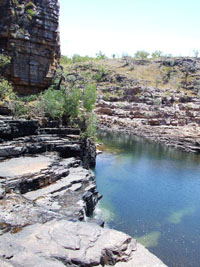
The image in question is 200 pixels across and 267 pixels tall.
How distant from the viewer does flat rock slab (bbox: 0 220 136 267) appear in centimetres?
914

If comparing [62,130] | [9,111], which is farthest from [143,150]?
[9,111]

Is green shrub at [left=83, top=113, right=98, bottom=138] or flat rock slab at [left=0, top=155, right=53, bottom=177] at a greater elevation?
green shrub at [left=83, top=113, right=98, bottom=138]

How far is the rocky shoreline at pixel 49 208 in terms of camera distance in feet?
32.4

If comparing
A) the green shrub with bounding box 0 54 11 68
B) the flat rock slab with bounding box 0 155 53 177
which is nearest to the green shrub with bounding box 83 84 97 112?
the green shrub with bounding box 0 54 11 68

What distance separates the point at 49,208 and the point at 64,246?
5.31 metres

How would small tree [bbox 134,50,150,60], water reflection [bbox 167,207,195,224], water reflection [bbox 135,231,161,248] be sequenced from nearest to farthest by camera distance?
1. water reflection [bbox 135,231,161,248]
2. water reflection [bbox 167,207,195,224]
3. small tree [bbox 134,50,150,60]

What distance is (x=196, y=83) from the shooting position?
98.0 meters

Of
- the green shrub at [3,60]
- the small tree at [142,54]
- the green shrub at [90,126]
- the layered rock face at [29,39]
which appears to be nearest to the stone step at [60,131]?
the green shrub at [90,126]

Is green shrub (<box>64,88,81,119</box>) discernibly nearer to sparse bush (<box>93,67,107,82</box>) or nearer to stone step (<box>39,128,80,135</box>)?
stone step (<box>39,128,80,135</box>)

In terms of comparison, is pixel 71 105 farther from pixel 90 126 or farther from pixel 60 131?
pixel 60 131

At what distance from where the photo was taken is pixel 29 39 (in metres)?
34.8

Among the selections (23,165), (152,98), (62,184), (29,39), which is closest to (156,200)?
(62,184)

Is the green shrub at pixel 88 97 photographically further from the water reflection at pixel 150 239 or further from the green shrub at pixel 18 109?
the water reflection at pixel 150 239

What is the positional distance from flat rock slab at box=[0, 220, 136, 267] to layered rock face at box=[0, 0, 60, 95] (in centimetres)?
2746
